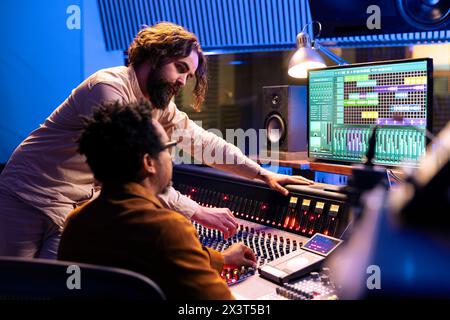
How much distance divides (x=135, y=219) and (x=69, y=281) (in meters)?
0.22

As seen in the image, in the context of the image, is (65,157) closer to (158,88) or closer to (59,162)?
(59,162)

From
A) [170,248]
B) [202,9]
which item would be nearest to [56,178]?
[170,248]

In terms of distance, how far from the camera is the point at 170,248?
3.77 ft

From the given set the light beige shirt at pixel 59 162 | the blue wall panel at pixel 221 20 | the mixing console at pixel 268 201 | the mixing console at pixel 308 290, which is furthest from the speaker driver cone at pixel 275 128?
the mixing console at pixel 308 290

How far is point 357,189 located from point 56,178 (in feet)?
4.87

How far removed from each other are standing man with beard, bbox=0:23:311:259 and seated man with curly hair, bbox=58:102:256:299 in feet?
2.00

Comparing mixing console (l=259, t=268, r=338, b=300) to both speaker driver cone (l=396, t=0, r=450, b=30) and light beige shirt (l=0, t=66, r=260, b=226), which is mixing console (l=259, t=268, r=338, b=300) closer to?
light beige shirt (l=0, t=66, r=260, b=226)

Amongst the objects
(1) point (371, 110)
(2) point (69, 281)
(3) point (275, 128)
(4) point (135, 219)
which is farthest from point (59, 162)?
(1) point (371, 110)

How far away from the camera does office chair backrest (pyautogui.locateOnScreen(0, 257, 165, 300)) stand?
99 centimetres

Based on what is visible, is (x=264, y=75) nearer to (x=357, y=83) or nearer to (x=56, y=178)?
(x=357, y=83)

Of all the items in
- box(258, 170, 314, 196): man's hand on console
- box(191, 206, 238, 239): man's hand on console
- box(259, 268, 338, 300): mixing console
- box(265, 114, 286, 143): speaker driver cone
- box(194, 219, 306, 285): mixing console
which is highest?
box(265, 114, 286, 143): speaker driver cone

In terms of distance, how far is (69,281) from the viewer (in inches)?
40.4

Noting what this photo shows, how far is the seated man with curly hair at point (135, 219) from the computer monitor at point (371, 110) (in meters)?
1.08

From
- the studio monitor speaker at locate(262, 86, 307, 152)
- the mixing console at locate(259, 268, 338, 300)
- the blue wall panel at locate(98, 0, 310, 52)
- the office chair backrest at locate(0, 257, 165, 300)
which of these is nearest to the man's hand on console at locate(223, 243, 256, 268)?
the mixing console at locate(259, 268, 338, 300)
